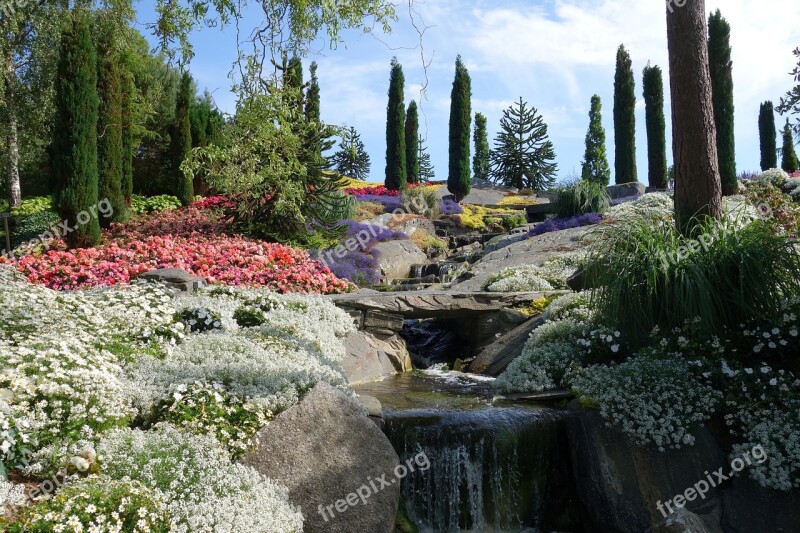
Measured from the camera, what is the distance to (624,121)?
2639cm

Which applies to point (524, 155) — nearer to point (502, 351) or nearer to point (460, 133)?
point (460, 133)

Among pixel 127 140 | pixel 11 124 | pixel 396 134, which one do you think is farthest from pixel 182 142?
pixel 396 134

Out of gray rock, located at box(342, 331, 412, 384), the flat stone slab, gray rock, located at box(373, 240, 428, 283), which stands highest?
gray rock, located at box(373, 240, 428, 283)

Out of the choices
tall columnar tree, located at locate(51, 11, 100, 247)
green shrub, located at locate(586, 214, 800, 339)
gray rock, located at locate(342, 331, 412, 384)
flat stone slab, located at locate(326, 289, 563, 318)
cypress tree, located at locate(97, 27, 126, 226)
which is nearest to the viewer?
green shrub, located at locate(586, 214, 800, 339)

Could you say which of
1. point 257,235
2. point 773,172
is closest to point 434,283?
point 257,235

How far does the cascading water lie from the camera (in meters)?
5.59

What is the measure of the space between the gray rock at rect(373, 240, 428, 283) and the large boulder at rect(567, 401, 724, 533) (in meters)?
9.68

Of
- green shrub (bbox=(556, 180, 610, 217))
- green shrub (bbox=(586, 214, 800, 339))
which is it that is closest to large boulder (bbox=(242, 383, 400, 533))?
green shrub (bbox=(586, 214, 800, 339))

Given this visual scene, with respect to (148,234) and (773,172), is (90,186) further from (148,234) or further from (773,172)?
(773,172)

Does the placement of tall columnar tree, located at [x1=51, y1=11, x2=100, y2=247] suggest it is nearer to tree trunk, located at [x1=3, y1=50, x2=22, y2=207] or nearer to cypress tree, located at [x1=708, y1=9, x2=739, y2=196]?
tree trunk, located at [x1=3, y1=50, x2=22, y2=207]

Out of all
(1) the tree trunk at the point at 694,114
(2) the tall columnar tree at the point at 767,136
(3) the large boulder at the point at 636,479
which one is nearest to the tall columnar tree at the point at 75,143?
(1) the tree trunk at the point at 694,114

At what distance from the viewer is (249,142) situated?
820cm

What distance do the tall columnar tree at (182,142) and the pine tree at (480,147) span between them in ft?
65.6

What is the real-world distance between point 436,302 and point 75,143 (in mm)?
10541
